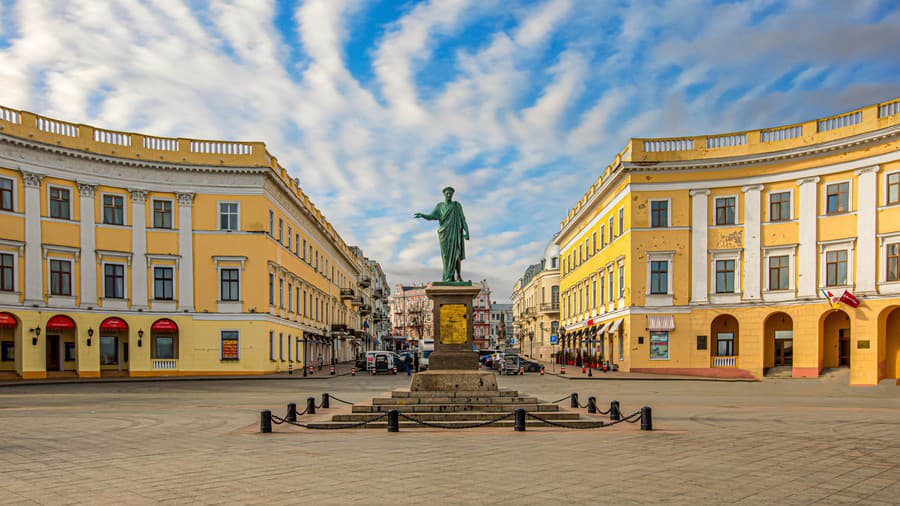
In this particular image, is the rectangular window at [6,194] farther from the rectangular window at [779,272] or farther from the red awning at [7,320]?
the rectangular window at [779,272]

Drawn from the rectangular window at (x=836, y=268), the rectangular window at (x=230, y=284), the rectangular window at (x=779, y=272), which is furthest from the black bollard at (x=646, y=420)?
the rectangular window at (x=230, y=284)

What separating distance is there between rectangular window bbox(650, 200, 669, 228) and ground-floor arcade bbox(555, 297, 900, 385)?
5.06 meters

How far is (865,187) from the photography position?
112 ft

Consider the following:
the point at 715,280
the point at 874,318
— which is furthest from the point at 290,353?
the point at 874,318

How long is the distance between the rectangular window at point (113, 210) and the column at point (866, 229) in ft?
128

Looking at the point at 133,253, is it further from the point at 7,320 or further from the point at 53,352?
the point at 7,320

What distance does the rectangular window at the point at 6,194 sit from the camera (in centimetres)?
3447

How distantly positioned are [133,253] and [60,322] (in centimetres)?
520

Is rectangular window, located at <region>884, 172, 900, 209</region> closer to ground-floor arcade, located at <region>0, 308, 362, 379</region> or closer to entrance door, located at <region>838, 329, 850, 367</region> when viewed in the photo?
entrance door, located at <region>838, 329, 850, 367</region>

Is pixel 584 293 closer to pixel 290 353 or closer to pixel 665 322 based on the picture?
pixel 665 322

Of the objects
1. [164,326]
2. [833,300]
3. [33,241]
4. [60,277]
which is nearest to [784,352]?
[833,300]

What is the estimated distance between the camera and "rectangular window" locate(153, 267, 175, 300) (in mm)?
39688

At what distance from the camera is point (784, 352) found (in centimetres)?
3853

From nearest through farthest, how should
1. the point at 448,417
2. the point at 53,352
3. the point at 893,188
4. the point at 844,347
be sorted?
1. the point at 448,417
2. the point at 893,188
3. the point at 844,347
4. the point at 53,352
